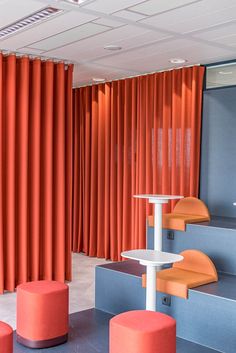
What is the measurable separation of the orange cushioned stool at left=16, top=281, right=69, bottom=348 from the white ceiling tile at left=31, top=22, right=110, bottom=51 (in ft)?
7.11

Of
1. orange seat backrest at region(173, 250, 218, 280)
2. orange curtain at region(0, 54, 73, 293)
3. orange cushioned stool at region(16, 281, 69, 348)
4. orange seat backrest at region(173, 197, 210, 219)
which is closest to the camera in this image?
orange cushioned stool at region(16, 281, 69, 348)

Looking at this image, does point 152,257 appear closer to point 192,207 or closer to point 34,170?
point 192,207

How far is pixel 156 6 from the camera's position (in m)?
3.50

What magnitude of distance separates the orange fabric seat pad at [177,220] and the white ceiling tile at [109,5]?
2.04 meters

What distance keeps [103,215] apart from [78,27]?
3418 millimetres

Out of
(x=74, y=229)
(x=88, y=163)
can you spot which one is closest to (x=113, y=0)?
(x=88, y=163)

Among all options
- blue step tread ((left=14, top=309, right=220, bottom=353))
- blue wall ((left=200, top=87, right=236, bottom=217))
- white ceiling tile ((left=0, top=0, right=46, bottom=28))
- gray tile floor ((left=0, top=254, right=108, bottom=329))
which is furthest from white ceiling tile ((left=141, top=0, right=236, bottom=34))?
gray tile floor ((left=0, top=254, right=108, bottom=329))

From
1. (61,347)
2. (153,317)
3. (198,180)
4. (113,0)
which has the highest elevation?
(113,0)

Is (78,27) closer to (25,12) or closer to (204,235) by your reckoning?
(25,12)

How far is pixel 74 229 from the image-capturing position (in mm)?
7500

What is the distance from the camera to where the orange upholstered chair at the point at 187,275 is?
3670mm

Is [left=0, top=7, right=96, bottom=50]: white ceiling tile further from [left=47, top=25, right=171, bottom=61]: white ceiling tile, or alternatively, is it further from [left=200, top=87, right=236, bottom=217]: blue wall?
[left=200, top=87, right=236, bottom=217]: blue wall

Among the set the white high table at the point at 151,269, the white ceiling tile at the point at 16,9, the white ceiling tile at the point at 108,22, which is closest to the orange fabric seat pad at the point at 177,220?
the white high table at the point at 151,269

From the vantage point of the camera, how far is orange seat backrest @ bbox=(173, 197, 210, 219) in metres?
4.92
